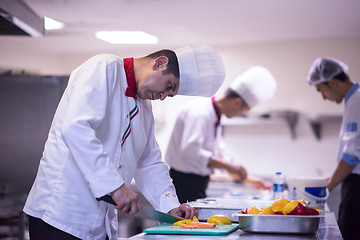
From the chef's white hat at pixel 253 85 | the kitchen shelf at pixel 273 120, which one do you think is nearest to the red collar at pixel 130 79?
the chef's white hat at pixel 253 85

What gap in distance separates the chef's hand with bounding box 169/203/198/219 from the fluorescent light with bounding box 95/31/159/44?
3.00 meters

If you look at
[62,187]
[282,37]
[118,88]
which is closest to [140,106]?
[118,88]

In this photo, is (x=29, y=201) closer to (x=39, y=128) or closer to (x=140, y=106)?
(x=140, y=106)

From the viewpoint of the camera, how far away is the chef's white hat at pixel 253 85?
359 cm

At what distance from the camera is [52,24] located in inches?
167

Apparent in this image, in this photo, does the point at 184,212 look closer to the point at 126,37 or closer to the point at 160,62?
the point at 160,62

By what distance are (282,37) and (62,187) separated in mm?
3852

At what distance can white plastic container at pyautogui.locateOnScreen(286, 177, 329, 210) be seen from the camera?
236 centimetres

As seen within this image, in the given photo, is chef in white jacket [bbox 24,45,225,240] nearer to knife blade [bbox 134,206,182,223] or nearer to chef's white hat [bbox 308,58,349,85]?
knife blade [bbox 134,206,182,223]

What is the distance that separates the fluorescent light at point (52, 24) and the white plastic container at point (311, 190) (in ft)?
8.91

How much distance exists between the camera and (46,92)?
3.14 metres

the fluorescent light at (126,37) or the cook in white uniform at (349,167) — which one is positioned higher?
the fluorescent light at (126,37)

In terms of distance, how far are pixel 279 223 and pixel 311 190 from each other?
899 mm

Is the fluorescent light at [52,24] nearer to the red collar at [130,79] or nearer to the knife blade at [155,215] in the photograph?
the red collar at [130,79]
